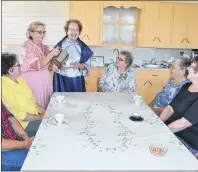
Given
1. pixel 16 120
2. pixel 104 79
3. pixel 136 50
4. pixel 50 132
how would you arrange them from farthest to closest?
pixel 136 50
pixel 104 79
pixel 16 120
pixel 50 132

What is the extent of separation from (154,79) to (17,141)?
9.54 ft

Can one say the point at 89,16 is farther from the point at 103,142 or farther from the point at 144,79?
the point at 103,142

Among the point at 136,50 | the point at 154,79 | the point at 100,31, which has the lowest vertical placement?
the point at 154,79

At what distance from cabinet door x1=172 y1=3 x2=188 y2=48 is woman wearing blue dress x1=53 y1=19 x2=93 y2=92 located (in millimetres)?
1704

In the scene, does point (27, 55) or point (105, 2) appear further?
point (105, 2)

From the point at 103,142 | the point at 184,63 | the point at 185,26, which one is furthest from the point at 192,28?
the point at 103,142

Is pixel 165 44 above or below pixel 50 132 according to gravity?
above

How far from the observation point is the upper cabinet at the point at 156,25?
425 centimetres

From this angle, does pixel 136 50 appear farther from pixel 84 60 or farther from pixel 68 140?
pixel 68 140

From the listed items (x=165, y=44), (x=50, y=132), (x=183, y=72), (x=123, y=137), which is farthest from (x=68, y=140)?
(x=165, y=44)

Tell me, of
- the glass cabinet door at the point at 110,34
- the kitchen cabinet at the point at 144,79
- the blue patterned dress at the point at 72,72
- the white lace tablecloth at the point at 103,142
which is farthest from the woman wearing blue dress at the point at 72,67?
the glass cabinet door at the point at 110,34

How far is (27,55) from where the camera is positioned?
9.57 ft

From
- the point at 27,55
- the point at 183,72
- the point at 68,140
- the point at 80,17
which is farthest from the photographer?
the point at 80,17

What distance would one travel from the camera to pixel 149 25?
4.30 metres
